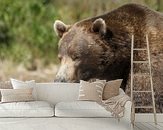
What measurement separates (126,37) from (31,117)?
1.38 meters

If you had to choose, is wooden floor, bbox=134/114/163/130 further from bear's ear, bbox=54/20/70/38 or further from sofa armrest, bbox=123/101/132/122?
bear's ear, bbox=54/20/70/38

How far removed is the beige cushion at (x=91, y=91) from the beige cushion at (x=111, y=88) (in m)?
0.07

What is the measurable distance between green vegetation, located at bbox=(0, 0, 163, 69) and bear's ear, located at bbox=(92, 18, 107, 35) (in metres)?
0.95

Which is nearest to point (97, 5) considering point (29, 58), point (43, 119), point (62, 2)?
point (62, 2)

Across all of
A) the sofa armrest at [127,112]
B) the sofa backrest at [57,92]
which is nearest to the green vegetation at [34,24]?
the sofa backrest at [57,92]

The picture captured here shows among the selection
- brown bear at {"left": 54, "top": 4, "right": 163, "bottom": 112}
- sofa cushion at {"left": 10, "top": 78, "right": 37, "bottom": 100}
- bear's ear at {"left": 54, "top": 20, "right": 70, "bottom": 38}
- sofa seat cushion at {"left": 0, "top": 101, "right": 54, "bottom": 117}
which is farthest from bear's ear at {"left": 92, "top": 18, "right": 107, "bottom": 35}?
sofa seat cushion at {"left": 0, "top": 101, "right": 54, "bottom": 117}

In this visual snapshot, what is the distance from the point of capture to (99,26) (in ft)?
17.9

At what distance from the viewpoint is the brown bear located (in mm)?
5484

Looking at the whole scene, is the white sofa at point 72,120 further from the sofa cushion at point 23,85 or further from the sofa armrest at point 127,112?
the sofa cushion at point 23,85

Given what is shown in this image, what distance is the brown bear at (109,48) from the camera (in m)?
5.48

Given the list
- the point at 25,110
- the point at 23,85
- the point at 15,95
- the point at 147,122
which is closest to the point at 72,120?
the point at 25,110

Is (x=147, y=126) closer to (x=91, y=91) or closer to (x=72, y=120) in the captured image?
(x=91, y=91)

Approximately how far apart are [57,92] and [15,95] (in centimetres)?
53

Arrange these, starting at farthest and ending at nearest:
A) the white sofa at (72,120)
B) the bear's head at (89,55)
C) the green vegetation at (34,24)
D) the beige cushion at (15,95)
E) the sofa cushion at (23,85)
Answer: the green vegetation at (34,24) < the bear's head at (89,55) < the sofa cushion at (23,85) < the beige cushion at (15,95) < the white sofa at (72,120)
